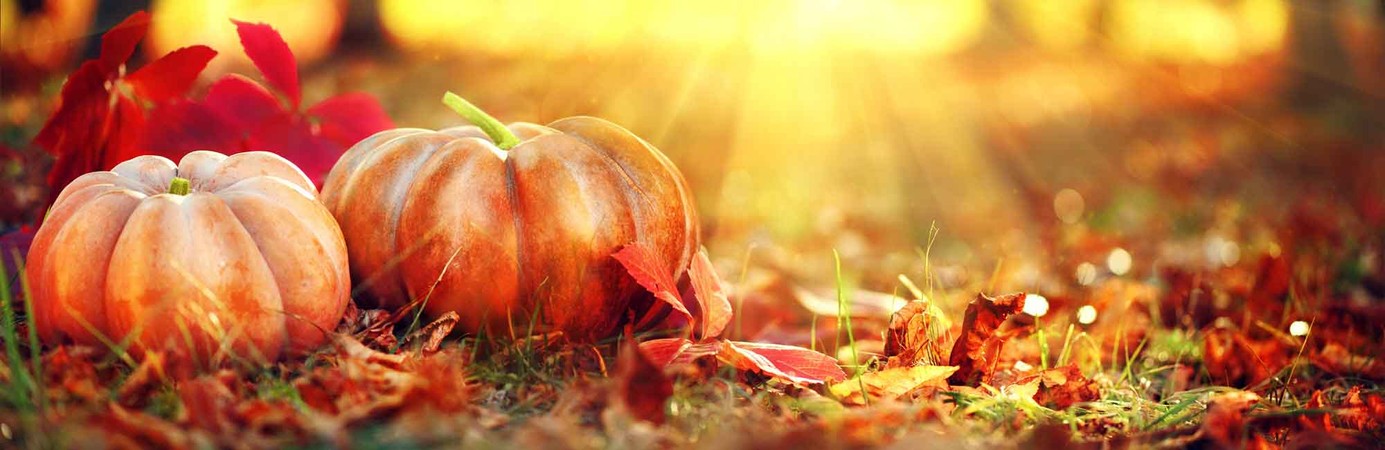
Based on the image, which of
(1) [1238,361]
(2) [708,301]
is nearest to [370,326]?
A: (2) [708,301]

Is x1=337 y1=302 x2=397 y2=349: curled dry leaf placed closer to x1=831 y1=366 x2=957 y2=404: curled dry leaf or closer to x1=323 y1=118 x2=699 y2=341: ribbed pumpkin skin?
x1=323 y1=118 x2=699 y2=341: ribbed pumpkin skin

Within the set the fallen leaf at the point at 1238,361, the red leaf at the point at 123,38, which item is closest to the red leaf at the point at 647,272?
the red leaf at the point at 123,38

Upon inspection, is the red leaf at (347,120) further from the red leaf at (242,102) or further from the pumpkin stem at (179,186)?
the pumpkin stem at (179,186)

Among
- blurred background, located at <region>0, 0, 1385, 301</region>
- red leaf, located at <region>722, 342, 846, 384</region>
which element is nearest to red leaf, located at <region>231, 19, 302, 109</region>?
red leaf, located at <region>722, 342, 846, 384</region>

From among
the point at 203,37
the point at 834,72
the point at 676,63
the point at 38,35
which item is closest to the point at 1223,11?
the point at 834,72

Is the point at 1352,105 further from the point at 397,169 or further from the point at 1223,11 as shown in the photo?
the point at 397,169
